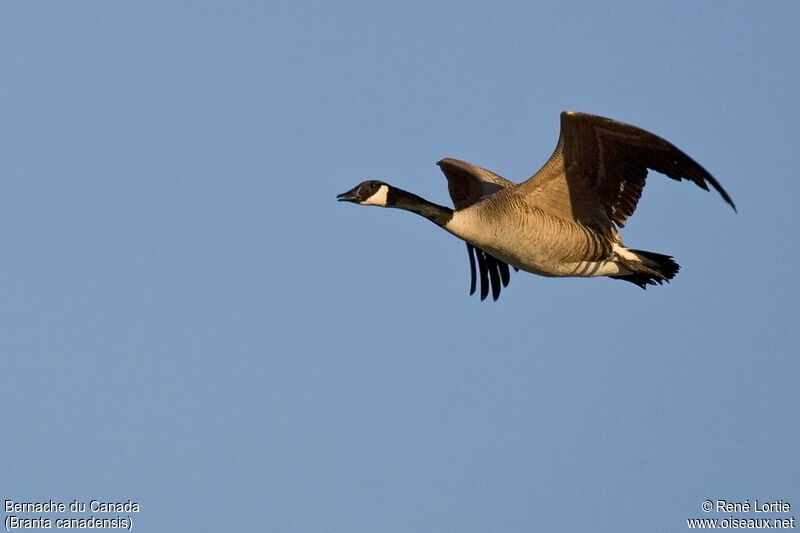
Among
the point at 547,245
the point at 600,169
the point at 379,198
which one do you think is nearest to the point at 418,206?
the point at 379,198

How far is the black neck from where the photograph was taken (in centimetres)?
1460

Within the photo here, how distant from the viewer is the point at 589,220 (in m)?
15.0

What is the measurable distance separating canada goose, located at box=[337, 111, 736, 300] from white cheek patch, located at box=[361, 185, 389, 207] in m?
0.01

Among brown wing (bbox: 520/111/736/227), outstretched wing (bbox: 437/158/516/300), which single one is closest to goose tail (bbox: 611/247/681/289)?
brown wing (bbox: 520/111/736/227)

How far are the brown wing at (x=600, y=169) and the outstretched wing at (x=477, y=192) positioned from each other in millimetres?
1906

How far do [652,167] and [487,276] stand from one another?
135 inches

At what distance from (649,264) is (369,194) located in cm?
342

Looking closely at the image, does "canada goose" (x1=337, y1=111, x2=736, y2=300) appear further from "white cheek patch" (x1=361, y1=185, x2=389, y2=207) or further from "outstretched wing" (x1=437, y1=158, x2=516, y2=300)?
"outstretched wing" (x1=437, y1=158, x2=516, y2=300)

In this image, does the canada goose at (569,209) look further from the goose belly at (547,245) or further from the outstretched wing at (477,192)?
the outstretched wing at (477,192)

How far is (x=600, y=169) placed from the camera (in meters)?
14.6

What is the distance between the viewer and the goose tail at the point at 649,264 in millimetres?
15211

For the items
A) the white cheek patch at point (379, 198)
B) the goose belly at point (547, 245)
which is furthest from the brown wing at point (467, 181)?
the white cheek patch at point (379, 198)

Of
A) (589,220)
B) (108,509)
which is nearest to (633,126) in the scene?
(589,220)

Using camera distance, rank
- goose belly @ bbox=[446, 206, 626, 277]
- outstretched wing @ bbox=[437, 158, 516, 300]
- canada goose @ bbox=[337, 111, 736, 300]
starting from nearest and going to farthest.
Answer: canada goose @ bbox=[337, 111, 736, 300]
goose belly @ bbox=[446, 206, 626, 277]
outstretched wing @ bbox=[437, 158, 516, 300]
